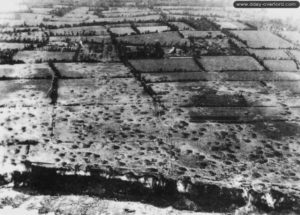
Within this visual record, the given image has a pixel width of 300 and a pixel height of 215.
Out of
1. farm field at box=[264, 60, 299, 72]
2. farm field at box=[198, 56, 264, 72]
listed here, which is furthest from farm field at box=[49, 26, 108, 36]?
farm field at box=[264, 60, 299, 72]

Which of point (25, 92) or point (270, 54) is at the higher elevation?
point (25, 92)

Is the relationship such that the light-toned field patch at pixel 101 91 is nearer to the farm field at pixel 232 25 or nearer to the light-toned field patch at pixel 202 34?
the light-toned field patch at pixel 202 34

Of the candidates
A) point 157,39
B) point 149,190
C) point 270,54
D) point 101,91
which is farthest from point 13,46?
point 149,190

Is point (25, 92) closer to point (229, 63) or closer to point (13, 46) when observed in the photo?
point (13, 46)

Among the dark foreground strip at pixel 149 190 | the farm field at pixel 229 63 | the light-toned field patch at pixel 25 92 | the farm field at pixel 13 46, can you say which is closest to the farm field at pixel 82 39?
the farm field at pixel 13 46

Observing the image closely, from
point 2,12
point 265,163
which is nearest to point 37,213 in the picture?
point 265,163

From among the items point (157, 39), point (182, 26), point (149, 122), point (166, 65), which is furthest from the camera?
point (182, 26)

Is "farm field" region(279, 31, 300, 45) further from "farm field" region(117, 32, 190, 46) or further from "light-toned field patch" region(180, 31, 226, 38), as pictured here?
"farm field" region(117, 32, 190, 46)
